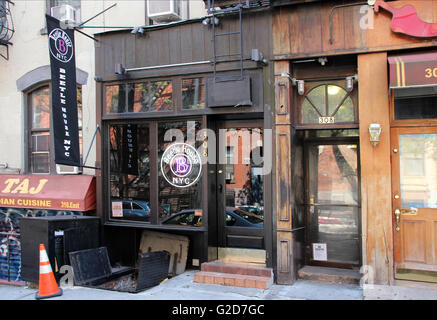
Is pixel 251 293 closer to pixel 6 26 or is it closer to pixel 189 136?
pixel 189 136

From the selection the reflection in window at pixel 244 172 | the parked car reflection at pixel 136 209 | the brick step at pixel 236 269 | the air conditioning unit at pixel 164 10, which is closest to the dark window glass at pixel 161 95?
the reflection in window at pixel 244 172

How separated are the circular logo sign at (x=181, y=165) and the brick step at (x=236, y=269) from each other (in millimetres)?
1486

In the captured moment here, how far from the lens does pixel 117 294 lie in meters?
6.34

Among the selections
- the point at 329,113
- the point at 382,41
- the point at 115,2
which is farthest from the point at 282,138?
the point at 115,2

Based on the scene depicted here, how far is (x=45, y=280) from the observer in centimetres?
626

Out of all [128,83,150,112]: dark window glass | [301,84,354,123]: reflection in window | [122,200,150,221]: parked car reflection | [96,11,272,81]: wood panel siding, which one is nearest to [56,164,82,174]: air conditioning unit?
[122,200,150,221]: parked car reflection

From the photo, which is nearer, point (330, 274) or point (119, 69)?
point (330, 274)

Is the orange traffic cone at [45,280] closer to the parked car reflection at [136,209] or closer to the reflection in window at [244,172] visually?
the parked car reflection at [136,209]

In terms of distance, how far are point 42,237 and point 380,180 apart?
5.51m

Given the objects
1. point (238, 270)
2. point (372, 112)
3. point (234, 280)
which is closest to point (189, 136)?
point (238, 270)

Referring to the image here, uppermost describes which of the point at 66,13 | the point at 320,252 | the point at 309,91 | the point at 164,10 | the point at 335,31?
the point at 66,13

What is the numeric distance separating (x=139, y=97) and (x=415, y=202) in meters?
5.12
